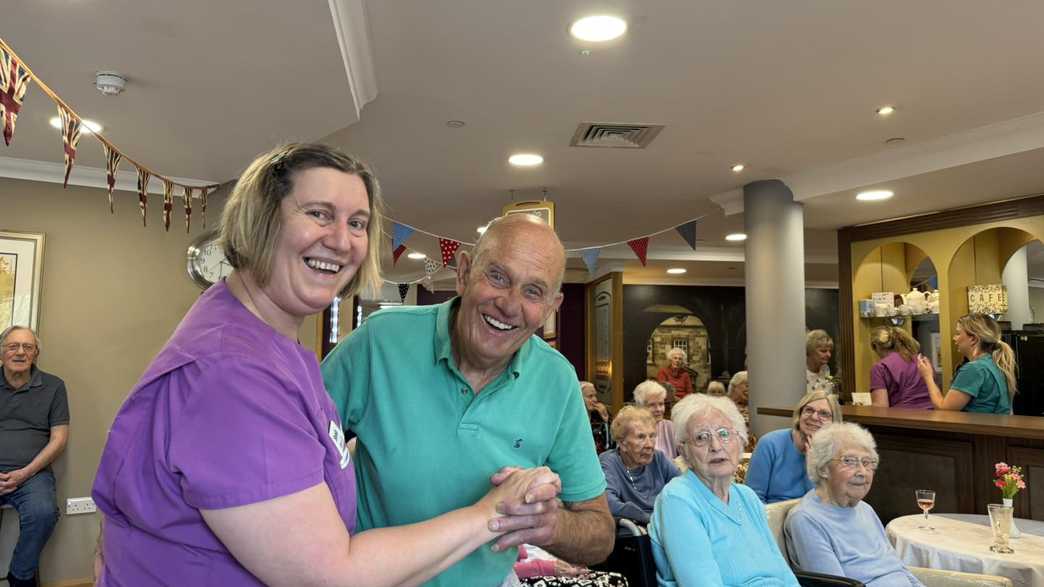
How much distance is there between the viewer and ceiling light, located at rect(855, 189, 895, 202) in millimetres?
5080

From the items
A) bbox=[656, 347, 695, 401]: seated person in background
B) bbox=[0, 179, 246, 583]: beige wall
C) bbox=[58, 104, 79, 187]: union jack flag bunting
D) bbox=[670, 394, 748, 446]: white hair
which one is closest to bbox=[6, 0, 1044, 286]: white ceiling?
bbox=[58, 104, 79, 187]: union jack flag bunting

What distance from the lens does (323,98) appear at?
10.4 ft

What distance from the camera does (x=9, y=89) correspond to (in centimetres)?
237

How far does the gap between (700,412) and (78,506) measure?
4.02 m

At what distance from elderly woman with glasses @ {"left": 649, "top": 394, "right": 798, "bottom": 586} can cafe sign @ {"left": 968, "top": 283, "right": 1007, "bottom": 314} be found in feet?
14.3

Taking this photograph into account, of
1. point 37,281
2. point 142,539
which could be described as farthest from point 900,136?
point 37,281

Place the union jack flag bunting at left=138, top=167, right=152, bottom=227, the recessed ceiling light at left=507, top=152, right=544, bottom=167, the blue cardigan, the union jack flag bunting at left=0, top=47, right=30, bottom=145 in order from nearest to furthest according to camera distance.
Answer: the blue cardigan
the union jack flag bunting at left=0, top=47, right=30, bottom=145
the union jack flag bunting at left=138, top=167, right=152, bottom=227
the recessed ceiling light at left=507, top=152, right=544, bottom=167

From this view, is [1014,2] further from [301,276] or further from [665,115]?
[301,276]

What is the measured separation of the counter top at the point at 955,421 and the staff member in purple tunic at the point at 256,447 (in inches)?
140

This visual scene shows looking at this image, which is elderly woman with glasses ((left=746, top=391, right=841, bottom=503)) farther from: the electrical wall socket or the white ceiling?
the electrical wall socket

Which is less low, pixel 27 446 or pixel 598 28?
pixel 598 28

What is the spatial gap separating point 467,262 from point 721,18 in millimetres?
1875

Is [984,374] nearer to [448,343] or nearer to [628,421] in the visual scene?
[628,421]

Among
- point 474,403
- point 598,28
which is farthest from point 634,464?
point 474,403
